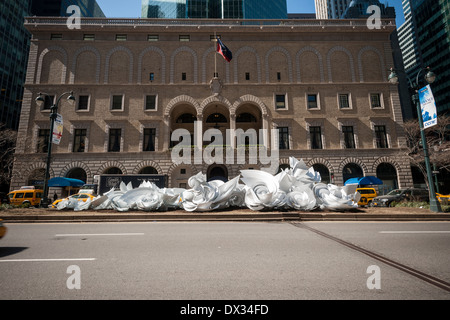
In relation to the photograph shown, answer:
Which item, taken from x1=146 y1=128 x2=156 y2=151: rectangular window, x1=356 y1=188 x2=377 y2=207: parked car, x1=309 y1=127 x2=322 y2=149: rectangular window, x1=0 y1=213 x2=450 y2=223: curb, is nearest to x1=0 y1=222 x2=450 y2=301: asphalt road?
x1=0 y1=213 x2=450 y2=223: curb

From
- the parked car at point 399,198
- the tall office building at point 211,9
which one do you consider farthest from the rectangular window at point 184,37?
the tall office building at point 211,9

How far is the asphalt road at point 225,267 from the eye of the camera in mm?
3100

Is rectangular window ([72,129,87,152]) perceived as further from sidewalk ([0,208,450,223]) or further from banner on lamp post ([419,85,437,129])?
banner on lamp post ([419,85,437,129])

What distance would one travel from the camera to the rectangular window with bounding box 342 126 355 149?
28.4 m

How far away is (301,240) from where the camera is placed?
20.8ft

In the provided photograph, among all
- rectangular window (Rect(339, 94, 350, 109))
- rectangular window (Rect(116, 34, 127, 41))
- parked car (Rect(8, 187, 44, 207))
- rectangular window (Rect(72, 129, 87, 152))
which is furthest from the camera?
rectangular window (Rect(116, 34, 127, 41))

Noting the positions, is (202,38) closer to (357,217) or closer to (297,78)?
(297,78)

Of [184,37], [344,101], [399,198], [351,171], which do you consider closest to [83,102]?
[184,37]

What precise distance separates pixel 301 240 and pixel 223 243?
2.23m

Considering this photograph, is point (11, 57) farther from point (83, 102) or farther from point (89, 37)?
point (83, 102)

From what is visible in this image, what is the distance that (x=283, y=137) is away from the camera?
28.5m

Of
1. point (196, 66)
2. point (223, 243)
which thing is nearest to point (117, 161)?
point (196, 66)

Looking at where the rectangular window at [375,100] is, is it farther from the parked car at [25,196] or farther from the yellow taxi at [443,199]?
the parked car at [25,196]

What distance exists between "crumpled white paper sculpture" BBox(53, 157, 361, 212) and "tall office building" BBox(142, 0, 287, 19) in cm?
6626
